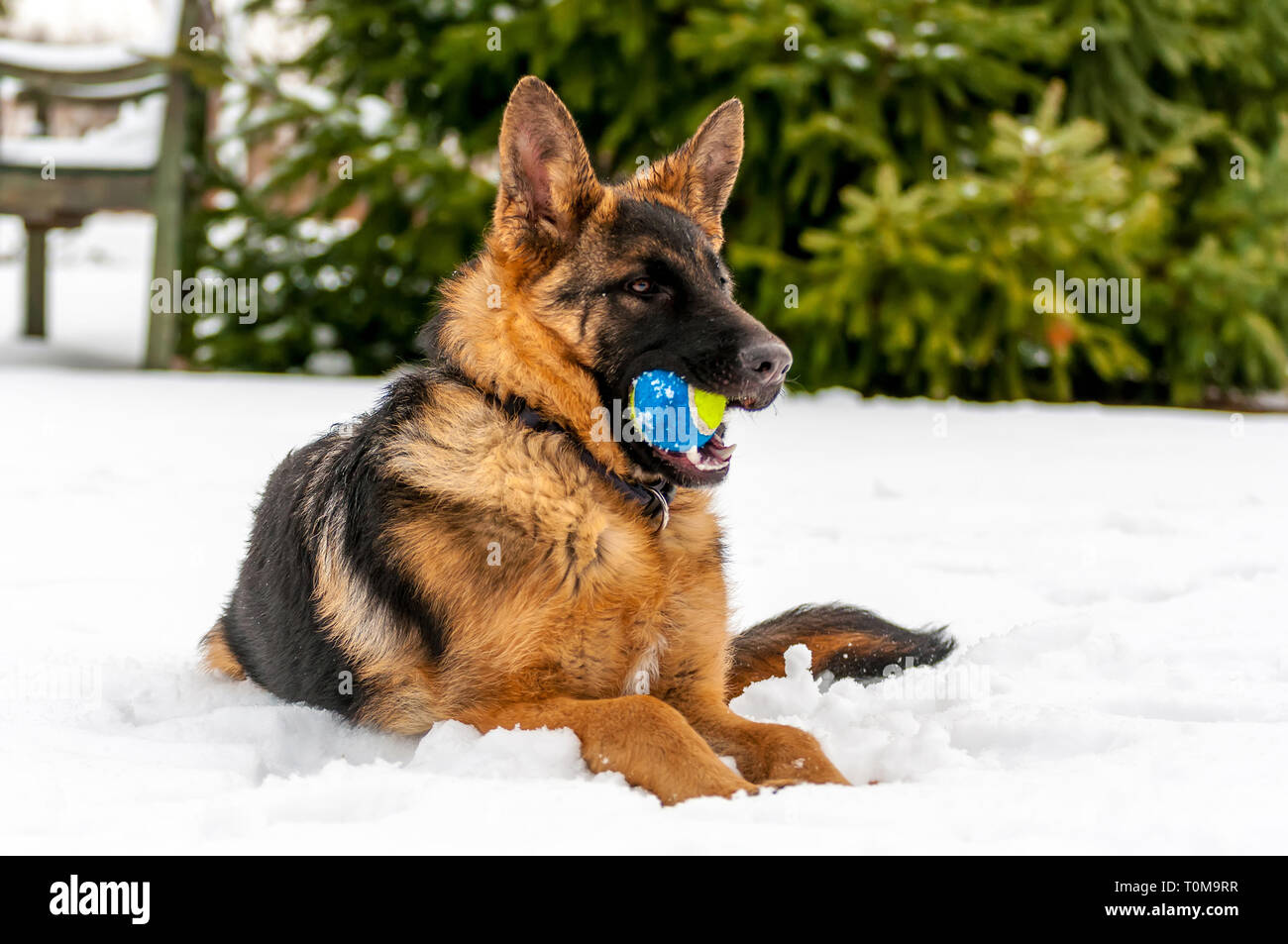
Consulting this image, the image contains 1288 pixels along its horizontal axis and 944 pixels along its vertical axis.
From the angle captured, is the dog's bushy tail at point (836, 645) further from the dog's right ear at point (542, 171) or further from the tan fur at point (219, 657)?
the tan fur at point (219, 657)

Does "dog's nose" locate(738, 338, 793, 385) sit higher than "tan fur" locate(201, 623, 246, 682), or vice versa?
"dog's nose" locate(738, 338, 793, 385)

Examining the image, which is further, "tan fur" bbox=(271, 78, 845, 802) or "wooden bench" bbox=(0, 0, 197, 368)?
"wooden bench" bbox=(0, 0, 197, 368)

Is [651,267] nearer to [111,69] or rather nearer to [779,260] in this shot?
[779,260]

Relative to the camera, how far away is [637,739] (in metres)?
2.99

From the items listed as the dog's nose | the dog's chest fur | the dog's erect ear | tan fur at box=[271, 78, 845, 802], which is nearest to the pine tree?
the dog's erect ear

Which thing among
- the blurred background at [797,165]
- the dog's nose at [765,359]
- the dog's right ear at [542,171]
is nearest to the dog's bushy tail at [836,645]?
the dog's nose at [765,359]

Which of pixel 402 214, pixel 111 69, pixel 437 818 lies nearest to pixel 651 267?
pixel 437 818

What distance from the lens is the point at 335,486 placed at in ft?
12.2

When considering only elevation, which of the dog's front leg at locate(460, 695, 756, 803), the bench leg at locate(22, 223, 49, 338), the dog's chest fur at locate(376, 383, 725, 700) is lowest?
the bench leg at locate(22, 223, 49, 338)

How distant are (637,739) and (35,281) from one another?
972 centimetres

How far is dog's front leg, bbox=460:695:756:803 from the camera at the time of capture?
9.49 ft

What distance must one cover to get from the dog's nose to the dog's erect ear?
75 centimetres

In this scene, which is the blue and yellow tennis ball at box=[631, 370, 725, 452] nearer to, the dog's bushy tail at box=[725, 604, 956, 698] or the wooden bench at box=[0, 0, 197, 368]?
the dog's bushy tail at box=[725, 604, 956, 698]

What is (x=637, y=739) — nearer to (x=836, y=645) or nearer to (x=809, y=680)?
(x=809, y=680)
